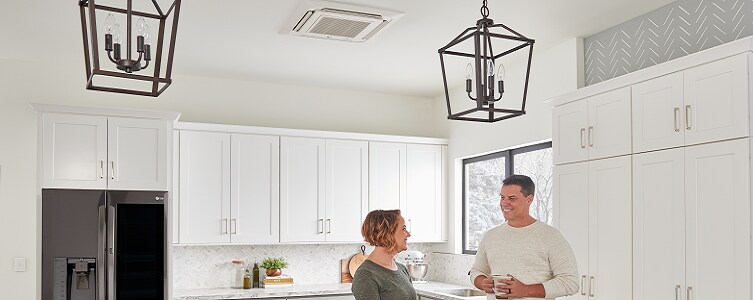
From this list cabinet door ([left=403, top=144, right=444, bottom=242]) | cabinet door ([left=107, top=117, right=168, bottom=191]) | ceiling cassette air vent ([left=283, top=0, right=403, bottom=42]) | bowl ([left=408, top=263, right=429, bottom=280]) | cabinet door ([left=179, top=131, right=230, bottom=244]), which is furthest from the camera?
cabinet door ([left=403, top=144, right=444, bottom=242])

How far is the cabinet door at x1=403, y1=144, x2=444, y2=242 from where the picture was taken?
251 inches

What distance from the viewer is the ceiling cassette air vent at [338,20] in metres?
3.94

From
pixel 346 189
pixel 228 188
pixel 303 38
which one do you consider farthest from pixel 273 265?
pixel 303 38

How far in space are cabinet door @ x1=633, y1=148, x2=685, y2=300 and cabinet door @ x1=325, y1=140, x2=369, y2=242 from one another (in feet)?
9.40

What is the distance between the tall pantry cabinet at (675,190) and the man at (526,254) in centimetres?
55

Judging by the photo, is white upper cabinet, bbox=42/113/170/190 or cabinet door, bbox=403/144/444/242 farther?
cabinet door, bbox=403/144/444/242

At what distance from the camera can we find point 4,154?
529 cm

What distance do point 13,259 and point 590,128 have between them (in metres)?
4.10

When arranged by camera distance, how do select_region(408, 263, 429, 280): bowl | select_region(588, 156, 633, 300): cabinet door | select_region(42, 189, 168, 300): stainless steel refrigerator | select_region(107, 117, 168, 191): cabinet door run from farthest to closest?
select_region(408, 263, 429, 280): bowl → select_region(107, 117, 168, 191): cabinet door → select_region(42, 189, 168, 300): stainless steel refrigerator → select_region(588, 156, 633, 300): cabinet door

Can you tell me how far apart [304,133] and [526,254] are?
9.87 ft

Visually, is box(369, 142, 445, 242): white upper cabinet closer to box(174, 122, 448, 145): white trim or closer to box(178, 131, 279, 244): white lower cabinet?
box(174, 122, 448, 145): white trim

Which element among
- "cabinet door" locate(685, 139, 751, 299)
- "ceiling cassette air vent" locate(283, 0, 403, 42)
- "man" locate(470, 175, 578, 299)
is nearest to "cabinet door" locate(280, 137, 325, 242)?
"ceiling cassette air vent" locate(283, 0, 403, 42)

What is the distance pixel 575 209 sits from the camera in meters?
4.18

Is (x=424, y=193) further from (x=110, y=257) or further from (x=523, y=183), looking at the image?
(x=523, y=183)
